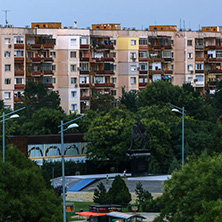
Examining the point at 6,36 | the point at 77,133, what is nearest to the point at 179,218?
the point at 77,133

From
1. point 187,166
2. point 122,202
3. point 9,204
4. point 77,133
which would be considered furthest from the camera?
point 77,133

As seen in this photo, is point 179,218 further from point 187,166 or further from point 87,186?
point 87,186

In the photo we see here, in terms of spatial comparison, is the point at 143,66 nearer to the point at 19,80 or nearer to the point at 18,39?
the point at 19,80

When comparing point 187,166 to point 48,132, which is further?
point 48,132

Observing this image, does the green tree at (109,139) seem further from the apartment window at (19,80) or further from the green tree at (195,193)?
the green tree at (195,193)

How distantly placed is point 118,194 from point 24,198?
2271 centimetres

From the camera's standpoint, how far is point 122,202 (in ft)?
222

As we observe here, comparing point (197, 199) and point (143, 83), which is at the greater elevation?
point (143, 83)

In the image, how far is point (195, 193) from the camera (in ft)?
156

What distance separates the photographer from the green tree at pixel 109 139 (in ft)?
287

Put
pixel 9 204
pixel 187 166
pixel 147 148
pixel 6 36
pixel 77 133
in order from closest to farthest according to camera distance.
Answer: pixel 9 204, pixel 187 166, pixel 147 148, pixel 77 133, pixel 6 36

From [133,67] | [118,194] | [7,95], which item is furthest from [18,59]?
[118,194]

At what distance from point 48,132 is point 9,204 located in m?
54.0

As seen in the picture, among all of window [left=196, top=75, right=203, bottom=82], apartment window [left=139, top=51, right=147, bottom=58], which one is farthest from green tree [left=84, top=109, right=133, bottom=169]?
window [left=196, top=75, right=203, bottom=82]
